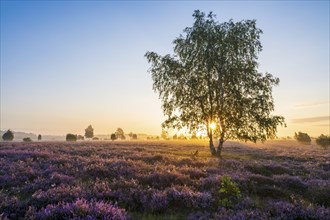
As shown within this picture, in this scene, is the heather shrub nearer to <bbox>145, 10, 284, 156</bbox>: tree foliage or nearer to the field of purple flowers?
the field of purple flowers

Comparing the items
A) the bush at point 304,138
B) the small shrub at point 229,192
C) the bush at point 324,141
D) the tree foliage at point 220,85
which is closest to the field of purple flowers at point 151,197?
the small shrub at point 229,192

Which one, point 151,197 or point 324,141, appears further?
point 324,141

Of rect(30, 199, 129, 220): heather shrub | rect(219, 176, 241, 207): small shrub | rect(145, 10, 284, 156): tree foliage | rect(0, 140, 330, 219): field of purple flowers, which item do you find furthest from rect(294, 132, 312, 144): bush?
rect(30, 199, 129, 220): heather shrub

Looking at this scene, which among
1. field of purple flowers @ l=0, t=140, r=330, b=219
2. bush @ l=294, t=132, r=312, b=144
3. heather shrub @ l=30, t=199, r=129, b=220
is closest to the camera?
heather shrub @ l=30, t=199, r=129, b=220

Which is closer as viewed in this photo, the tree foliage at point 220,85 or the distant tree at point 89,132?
the tree foliage at point 220,85

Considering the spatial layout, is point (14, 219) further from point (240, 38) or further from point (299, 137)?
point (299, 137)

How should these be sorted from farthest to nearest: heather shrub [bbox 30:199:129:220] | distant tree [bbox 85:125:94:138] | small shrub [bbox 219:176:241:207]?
distant tree [bbox 85:125:94:138] < small shrub [bbox 219:176:241:207] < heather shrub [bbox 30:199:129:220]

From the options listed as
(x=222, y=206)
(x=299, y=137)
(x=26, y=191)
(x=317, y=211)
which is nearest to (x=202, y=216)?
(x=222, y=206)

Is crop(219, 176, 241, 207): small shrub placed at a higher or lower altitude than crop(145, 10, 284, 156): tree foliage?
lower

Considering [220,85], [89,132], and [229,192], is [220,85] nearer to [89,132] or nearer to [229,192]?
[229,192]

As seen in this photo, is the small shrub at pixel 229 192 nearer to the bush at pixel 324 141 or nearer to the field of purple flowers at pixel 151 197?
the field of purple flowers at pixel 151 197

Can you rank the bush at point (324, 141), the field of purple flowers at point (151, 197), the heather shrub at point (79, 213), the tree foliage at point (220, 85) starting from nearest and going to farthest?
the heather shrub at point (79, 213), the field of purple flowers at point (151, 197), the tree foliage at point (220, 85), the bush at point (324, 141)

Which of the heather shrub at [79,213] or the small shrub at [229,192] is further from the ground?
the heather shrub at [79,213]

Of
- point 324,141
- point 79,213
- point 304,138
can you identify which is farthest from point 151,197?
point 304,138
